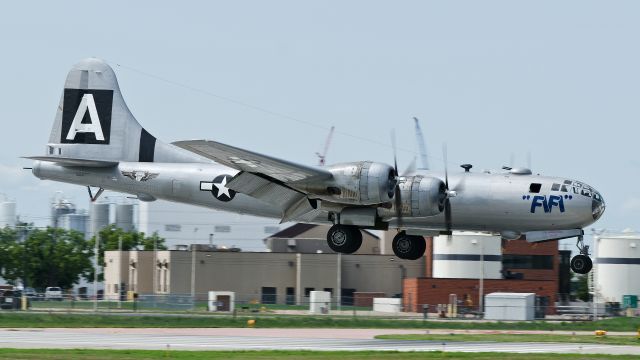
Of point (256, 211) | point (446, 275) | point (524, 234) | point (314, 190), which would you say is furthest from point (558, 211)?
point (446, 275)

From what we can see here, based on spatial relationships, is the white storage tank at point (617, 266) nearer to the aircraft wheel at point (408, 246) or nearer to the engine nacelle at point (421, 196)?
the aircraft wheel at point (408, 246)

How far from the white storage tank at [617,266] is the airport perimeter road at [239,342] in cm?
4623

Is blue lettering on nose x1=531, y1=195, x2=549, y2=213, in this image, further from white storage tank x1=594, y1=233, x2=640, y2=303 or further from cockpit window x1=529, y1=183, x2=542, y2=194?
white storage tank x1=594, y1=233, x2=640, y2=303

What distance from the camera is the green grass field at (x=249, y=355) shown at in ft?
114

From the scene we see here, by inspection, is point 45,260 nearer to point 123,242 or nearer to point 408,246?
point 123,242

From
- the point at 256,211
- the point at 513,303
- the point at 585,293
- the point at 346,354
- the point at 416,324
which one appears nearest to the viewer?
the point at 346,354

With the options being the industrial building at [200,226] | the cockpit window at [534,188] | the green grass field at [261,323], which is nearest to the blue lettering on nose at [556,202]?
the cockpit window at [534,188]

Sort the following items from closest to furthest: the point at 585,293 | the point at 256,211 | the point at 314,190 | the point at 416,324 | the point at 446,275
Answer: the point at 314,190 < the point at 256,211 < the point at 416,324 < the point at 446,275 < the point at 585,293

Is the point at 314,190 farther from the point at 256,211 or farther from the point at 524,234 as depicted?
the point at 524,234

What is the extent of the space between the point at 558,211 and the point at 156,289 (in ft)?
194

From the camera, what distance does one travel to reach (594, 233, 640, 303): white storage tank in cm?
9169

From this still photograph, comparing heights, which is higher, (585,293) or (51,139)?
(51,139)

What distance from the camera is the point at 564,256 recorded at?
325 feet

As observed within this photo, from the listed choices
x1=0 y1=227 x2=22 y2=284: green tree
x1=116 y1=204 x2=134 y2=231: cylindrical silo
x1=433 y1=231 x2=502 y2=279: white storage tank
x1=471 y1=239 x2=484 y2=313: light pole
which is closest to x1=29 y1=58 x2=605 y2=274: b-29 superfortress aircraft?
x1=471 y1=239 x2=484 y2=313: light pole
